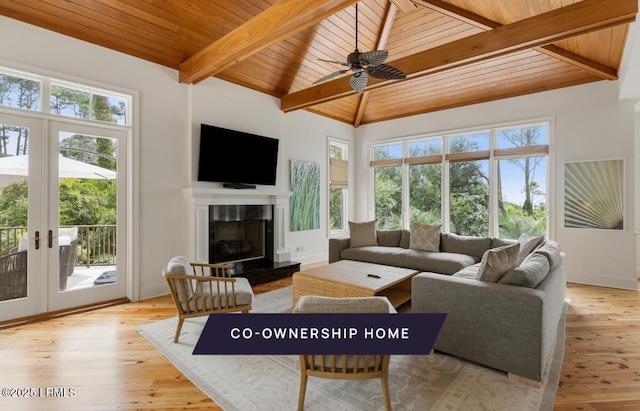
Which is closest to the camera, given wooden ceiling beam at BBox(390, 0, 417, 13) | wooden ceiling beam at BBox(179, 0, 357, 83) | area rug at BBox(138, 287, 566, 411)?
area rug at BBox(138, 287, 566, 411)

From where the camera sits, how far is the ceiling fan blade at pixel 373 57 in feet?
9.89

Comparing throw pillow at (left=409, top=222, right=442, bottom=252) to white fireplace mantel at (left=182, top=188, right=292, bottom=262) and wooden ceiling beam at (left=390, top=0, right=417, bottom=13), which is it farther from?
wooden ceiling beam at (left=390, top=0, right=417, bottom=13)

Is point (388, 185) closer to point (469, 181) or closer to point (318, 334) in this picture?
point (469, 181)

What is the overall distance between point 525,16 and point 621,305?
3.71 m

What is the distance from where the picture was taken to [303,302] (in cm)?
182

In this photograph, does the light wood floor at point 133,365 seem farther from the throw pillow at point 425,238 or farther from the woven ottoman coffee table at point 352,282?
the throw pillow at point 425,238

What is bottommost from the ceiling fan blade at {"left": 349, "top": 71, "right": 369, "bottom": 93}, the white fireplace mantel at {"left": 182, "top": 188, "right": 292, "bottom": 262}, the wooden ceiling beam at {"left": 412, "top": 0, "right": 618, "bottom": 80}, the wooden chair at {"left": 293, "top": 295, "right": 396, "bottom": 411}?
the wooden chair at {"left": 293, "top": 295, "right": 396, "bottom": 411}

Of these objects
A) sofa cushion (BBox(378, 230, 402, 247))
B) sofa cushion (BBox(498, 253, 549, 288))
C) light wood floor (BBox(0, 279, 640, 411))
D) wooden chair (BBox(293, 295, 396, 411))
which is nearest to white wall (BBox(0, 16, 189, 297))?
light wood floor (BBox(0, 279, 640, 411))

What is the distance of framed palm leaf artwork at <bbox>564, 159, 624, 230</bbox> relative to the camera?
459 cm

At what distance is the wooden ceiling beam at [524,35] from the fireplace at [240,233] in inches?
100

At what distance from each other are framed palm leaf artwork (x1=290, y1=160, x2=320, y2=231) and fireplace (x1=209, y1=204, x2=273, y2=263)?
2.39 feet

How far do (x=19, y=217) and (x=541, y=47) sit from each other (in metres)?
6.50

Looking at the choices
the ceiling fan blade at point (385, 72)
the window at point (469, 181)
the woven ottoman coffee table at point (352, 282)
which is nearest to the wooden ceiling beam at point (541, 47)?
the window at point (469, 181)

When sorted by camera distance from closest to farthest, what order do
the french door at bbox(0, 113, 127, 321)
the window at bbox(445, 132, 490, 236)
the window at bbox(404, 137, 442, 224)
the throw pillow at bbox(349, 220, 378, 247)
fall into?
1. the french door at bbox(0, 113, 127, 321)
2. the throw pillow at bbox(349, 220, 378, 247)
3. the window at bbox(445, 132, 490, 236)
4. the window at bbox(404, 137, 442, 224)
